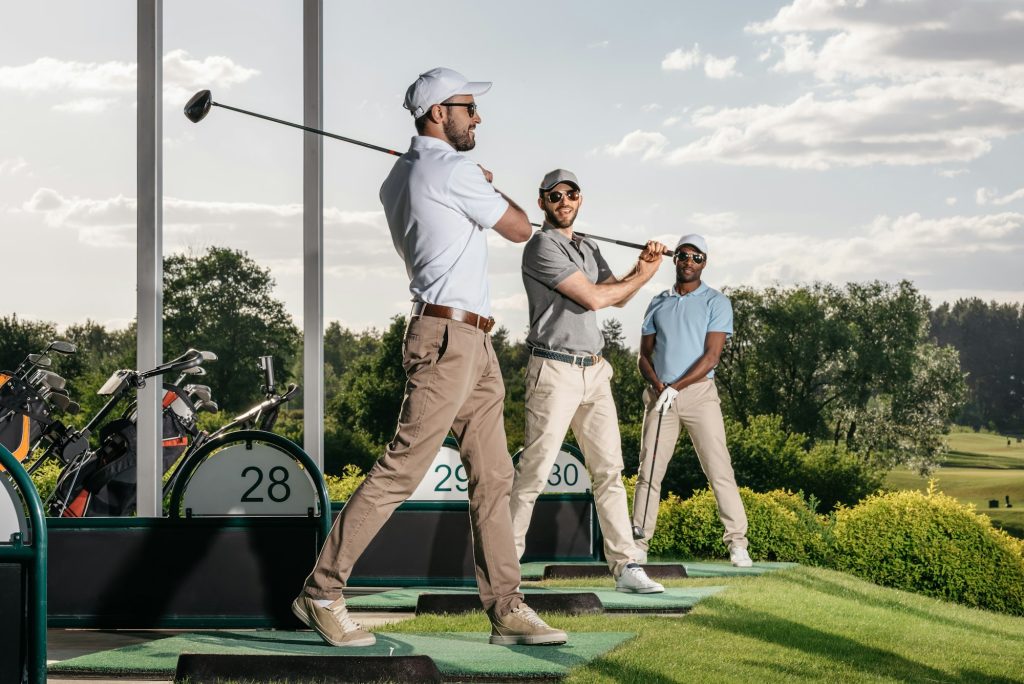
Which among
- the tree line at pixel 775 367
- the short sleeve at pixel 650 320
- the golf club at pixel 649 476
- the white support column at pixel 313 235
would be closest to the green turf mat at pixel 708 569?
the golf club at pixel 649 476

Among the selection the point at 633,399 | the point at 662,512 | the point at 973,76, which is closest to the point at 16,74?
the point at 633,399

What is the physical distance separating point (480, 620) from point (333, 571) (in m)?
1.11

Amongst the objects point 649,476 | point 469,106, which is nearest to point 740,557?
point 649,476

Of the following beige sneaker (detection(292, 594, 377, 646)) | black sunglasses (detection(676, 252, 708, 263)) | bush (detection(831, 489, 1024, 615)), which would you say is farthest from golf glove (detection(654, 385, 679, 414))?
beige sneaker (detection(292, 594, 377, 646))

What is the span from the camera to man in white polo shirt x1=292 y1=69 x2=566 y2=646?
352 cm

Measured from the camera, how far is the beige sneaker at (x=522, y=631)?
3.74 metres

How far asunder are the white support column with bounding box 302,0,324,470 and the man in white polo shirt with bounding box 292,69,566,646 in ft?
6.12

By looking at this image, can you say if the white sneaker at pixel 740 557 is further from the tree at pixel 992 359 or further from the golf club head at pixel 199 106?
the tree at pixel 992 359

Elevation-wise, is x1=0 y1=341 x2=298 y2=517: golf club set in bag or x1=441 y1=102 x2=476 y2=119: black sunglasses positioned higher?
x1=441 y1=102 x2=476 y2=119: black sunglasses

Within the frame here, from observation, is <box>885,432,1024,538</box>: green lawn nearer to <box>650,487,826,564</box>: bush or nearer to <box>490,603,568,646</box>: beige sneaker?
<box>650,487,826,564</box>: bush

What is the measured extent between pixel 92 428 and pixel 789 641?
3842mm

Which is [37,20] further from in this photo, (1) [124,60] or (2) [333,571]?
(2) [333,571]

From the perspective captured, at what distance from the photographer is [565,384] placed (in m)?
5.09

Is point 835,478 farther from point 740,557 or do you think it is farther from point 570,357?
point 570,357
